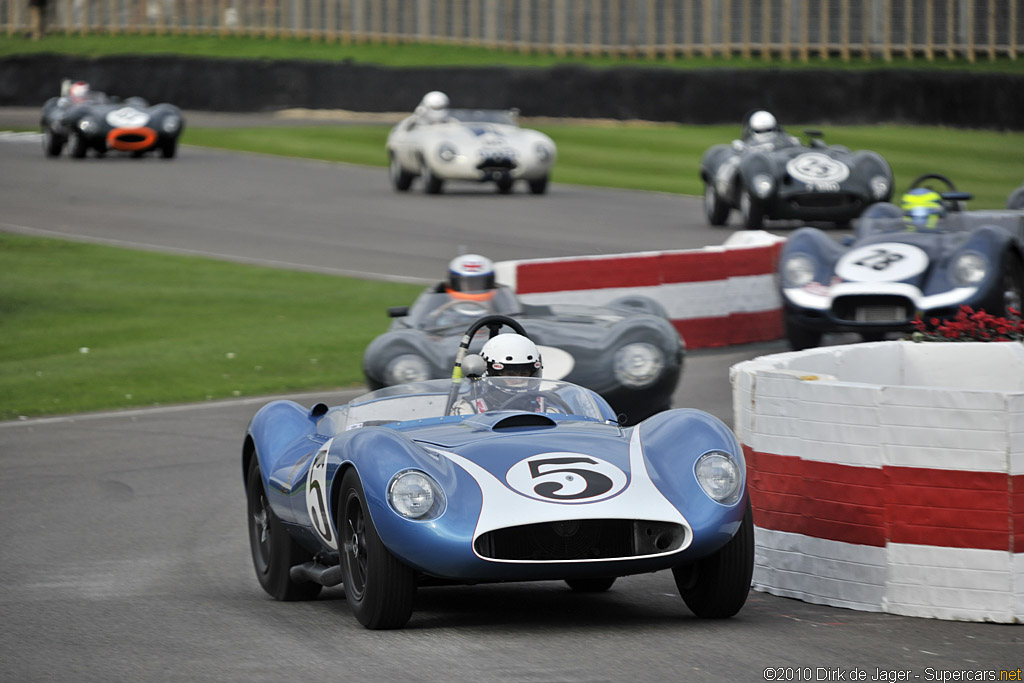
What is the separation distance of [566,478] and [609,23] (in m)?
36.8

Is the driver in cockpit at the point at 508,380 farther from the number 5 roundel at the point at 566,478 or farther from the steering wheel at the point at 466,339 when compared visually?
the number 5 roundel at the point at 566,478

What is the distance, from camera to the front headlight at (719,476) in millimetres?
5926

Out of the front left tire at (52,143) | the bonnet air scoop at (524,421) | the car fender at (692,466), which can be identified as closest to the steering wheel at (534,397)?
the bonnet air scoop at (524,421)

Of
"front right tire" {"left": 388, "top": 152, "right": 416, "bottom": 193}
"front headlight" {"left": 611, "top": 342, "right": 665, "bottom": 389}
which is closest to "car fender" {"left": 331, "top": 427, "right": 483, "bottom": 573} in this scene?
"front headlight" {"left": 611, "top": 342, "right": 665, "bottom": 389}

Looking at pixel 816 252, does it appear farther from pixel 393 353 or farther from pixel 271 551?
pixel 271 551

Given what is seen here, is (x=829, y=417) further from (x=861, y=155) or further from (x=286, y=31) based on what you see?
(x=286, y=31)

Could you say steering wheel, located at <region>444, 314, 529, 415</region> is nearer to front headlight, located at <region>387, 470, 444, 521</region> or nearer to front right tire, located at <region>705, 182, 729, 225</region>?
front headlight, located at <region>387, 470, 444, 521</region>

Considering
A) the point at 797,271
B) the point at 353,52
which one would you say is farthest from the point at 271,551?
the point at 353,52

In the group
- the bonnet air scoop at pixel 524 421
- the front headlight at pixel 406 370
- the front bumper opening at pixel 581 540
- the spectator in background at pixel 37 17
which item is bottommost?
the front headlight at pixel 406 370

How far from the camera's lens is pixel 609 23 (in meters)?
41.6

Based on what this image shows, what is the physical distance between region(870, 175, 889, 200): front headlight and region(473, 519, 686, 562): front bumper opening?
15174 mm

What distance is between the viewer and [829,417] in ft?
20.7

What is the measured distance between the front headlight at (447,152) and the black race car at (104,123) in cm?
699

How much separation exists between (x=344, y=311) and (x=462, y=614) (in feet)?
35.8
